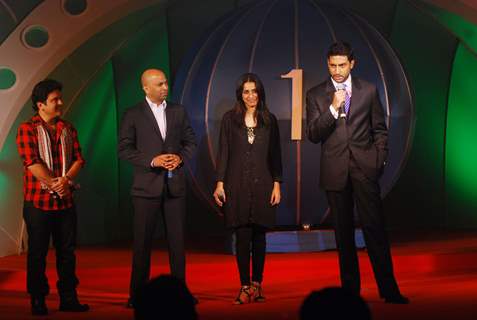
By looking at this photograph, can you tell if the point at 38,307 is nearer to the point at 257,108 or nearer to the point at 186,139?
the point at 186,139

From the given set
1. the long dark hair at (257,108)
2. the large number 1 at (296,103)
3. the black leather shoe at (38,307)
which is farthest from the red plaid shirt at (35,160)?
the large number 1 at (296,103)

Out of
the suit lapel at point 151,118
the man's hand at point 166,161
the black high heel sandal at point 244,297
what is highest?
the suit lapel at point 151,118

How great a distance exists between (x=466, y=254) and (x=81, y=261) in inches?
135

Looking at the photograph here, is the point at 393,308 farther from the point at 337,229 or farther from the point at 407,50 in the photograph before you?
the point at 407,50

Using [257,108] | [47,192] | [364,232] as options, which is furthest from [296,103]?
[47,192]

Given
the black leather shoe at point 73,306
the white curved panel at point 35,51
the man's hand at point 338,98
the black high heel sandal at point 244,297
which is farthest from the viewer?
the white curved panel at point 35,51

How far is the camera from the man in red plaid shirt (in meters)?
5.76

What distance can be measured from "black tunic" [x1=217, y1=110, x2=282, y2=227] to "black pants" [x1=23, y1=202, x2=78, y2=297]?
1.03 m

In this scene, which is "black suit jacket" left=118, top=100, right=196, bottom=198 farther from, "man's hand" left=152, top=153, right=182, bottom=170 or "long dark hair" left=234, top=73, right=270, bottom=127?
"long dark hair" left=234, top=73, right=270, bottom=127

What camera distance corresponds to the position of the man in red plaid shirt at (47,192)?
18.9 feet

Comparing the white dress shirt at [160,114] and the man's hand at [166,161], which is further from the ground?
the white dress shirt at [160,114]

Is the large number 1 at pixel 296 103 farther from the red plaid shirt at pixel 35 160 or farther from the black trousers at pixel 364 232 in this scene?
the red plaid shirt at pixel 35 160

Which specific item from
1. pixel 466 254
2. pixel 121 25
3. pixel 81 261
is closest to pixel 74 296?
pixel 81 261

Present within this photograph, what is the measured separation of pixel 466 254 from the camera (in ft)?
27.2
